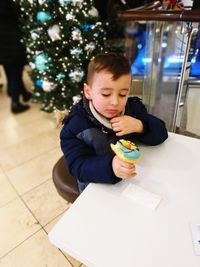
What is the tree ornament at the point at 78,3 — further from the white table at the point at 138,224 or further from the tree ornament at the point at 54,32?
the white table at the point at 138,224

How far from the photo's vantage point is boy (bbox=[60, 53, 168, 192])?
0.77 m

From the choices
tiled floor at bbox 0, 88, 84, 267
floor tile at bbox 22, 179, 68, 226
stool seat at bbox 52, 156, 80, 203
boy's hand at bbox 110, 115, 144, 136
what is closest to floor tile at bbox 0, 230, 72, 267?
tiled floor at bbox 0, 88, 84, 267

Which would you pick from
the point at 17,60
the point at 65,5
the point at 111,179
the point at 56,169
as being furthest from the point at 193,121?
the point at 17,60

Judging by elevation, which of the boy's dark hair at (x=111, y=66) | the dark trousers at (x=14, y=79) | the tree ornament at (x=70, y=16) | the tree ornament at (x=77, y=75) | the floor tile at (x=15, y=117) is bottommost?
the floor tile at (x=15, y=117)

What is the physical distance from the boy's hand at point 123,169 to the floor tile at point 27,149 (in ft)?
4.78

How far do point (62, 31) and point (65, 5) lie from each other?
0.61ft

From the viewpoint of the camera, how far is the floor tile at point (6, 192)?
1628 millimetres

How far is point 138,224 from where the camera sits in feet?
1.91

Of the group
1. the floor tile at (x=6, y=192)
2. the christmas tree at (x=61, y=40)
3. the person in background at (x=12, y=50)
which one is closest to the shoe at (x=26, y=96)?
the person in background at (x=12, y=50)

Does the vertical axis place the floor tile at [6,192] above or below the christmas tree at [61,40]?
below

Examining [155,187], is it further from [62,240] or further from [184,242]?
[62,240]

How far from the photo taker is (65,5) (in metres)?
1.89

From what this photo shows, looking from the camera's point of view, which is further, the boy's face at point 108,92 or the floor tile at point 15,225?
the floor tile at point 15,225

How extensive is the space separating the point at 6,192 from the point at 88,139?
44.4 inches
